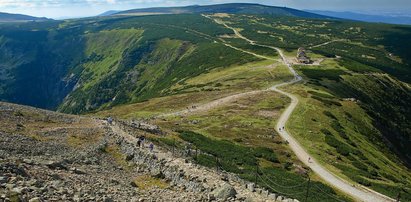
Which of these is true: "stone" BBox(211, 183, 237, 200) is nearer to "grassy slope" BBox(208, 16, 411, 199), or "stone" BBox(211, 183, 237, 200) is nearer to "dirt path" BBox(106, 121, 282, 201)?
"dirt path" BBox(106, 121, 282, 201)

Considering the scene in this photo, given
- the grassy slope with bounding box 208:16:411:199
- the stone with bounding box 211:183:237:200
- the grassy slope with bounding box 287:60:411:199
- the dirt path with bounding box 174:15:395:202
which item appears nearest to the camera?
the stone with bounding box 211:183:237:200

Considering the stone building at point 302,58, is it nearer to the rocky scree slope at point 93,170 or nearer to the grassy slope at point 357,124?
the grassy slope at point 357,124

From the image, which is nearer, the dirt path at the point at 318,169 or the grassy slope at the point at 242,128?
the dirt path at the point at 318,169

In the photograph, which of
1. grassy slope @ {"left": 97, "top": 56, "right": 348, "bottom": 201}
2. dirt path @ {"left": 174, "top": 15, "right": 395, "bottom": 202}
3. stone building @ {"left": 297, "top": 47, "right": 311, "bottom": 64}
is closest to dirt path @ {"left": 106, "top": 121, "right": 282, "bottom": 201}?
grassy slope @ {"left": 97, "top": 56, "right": 348, "bottom": 201}

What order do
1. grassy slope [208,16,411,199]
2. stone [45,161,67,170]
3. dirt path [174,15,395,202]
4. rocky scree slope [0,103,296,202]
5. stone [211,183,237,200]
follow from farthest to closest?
grassy slope [208,16,411,199], dirt path [174,15,395,202], stone [45,161,67,170], stone [211,183,237,200], rocky scree slope [0,103,296,202]

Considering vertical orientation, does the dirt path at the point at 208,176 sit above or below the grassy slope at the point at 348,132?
above

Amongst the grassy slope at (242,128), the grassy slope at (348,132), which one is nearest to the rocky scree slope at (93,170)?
the grassy slope at (242,128)

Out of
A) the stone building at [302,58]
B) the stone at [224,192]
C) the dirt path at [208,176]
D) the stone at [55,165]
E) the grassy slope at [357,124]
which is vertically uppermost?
the stone at [55,165]

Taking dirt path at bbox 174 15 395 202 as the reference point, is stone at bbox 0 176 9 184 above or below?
above

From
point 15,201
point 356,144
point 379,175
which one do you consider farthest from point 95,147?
point 356,144
